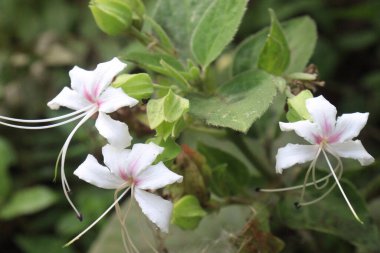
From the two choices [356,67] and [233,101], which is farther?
[356,67]

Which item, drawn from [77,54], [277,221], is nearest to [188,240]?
[277,221]

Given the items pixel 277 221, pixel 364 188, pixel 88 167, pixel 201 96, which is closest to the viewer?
pixel 88 167

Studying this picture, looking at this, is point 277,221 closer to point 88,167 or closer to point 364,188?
point 364,188

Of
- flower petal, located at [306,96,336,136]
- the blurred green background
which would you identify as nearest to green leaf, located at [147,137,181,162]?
flower petal, located at [306,96,336,136]

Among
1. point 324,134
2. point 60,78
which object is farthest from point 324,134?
point 60,78

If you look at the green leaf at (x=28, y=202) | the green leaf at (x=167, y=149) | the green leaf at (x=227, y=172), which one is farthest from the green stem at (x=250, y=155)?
the green leaf at (x=28, y=202)

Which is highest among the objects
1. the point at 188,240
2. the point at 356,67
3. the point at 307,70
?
the point at 307,70

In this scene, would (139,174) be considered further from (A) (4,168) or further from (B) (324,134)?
(A) (4,168)
